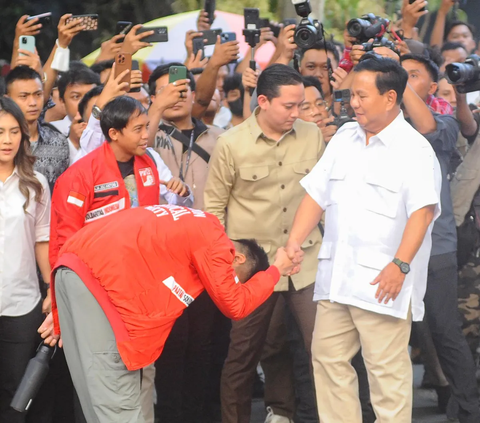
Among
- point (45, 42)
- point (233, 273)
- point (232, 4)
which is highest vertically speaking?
point (233, 273)

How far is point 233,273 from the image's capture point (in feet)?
14.6

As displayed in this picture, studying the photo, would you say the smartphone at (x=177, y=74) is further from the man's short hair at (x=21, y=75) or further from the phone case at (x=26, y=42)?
the phone case at (x=26, y=42)

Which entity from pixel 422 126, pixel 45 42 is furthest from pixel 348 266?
pixel 45 42

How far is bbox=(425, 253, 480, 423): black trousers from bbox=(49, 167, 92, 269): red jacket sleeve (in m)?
2.24

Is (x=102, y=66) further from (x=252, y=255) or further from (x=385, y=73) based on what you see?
(x=252, y=255)

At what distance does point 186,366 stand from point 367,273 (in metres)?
1.65

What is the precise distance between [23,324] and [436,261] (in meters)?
2.58

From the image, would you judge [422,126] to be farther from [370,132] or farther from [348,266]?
[348,266]

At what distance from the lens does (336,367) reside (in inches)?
203

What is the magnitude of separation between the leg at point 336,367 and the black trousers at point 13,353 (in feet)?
5.38

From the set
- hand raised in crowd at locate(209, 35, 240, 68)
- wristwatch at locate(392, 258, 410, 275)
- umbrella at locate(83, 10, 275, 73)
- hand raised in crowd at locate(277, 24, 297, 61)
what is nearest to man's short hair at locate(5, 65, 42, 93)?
hand raised in crowd at locate(209, 35, 240, 68)

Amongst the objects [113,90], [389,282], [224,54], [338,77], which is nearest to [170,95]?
[113,90]

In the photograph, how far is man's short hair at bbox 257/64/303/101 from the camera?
5891 millimetres

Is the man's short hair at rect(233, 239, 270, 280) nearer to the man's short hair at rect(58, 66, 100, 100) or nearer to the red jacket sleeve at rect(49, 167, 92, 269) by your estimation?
the red jacket sleeve at rect(49, 167, 92, 269)
